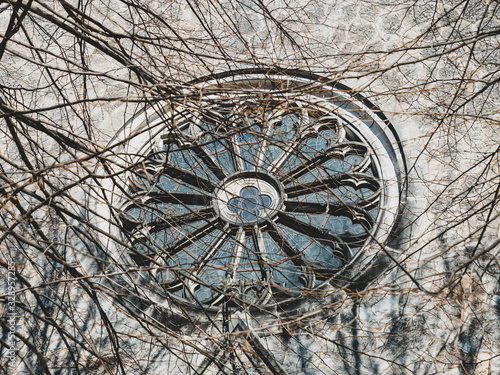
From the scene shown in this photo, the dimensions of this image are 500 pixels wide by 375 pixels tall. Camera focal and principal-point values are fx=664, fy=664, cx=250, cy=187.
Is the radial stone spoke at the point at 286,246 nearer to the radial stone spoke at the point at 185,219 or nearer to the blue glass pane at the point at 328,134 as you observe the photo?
the radial stone spoke at the point at 185,219

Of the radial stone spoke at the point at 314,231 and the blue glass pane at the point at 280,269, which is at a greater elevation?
the radial stone spoke at the point at 314,231

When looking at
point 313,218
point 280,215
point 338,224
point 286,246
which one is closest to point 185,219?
point 280,215

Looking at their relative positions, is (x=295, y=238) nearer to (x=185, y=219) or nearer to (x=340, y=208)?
(x=340, y=208)

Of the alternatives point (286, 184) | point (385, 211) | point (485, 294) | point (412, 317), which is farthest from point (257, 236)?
point (485, 294)

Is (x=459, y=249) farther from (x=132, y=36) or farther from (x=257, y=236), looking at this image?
(x=132, y=36)

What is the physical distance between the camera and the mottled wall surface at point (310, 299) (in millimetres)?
4812

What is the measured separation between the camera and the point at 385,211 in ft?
22.1

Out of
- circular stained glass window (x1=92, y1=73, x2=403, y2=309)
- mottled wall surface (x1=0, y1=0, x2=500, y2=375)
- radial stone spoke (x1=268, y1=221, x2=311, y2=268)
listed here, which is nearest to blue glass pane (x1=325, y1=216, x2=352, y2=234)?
circular stained glass window (x1=92, y1=73, x2=403, y2=309)

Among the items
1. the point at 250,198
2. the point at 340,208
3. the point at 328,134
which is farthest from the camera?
the point at 328,134

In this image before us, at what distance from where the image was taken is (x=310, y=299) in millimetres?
6176

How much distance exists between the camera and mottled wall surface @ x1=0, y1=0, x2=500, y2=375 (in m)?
4.81

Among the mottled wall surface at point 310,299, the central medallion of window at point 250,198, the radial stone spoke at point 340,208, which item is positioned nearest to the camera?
the mottled wall surface at point 310,299

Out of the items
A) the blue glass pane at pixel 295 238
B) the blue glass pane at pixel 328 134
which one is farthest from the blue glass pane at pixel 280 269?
the blue glass pane at pixel 328 134

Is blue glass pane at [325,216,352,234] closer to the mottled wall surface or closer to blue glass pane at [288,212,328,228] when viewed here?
blue glass pane at [288,212,328,228]
